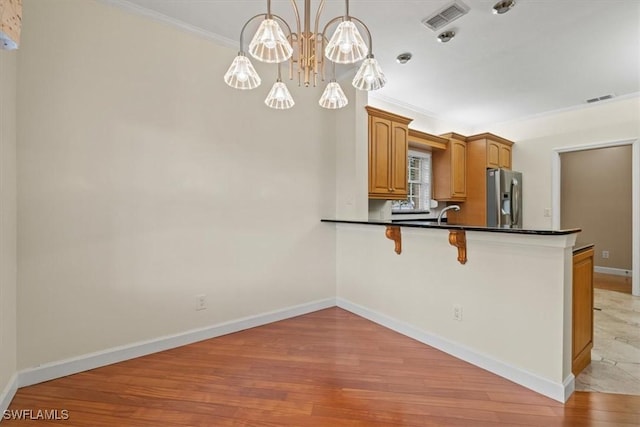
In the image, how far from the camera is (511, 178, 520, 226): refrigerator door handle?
465cm

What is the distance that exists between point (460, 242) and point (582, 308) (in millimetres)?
882

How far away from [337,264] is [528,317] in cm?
192

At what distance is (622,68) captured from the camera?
320cm

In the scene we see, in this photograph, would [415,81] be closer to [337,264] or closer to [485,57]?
[485,57]

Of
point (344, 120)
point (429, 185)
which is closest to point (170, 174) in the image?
point (344, 120)

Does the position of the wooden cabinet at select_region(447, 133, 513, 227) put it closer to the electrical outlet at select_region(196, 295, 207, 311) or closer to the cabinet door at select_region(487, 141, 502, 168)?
the cabinet door at select_region(487, 141, 502, 168)

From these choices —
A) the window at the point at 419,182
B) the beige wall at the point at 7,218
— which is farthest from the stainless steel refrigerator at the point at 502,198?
the beige wall at the point at 7,218

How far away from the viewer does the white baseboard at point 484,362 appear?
5.65ft

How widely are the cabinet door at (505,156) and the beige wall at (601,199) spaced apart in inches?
45.5

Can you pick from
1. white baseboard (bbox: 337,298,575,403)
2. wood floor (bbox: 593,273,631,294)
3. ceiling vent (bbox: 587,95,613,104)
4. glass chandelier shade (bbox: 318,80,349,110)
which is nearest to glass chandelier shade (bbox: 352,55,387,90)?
glass chandelier shade (bbox: 318,80,349,110)

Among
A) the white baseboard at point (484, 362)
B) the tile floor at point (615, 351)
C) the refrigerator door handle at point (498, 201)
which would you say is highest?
the refrigerator door handle at point (498, 201)

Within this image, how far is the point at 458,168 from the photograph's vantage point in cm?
466

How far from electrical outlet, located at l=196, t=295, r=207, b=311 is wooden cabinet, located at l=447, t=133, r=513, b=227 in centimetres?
421

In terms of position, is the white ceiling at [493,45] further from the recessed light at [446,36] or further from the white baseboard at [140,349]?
the white baseboard at [140,349]
